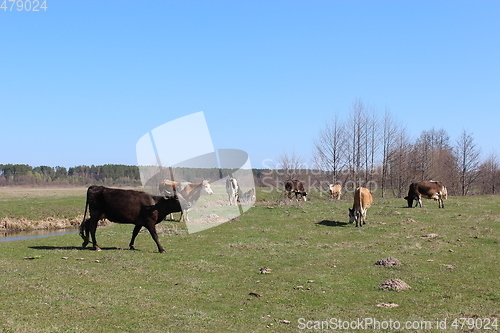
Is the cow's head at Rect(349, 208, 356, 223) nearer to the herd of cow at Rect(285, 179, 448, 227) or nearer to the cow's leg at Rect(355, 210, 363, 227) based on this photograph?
the herd of cow at Rect(285, 179, 448, 227)

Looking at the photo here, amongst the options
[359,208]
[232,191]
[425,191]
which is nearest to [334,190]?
[425,191]

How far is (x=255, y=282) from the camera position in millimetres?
10828

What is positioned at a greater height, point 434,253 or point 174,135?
point 174,135

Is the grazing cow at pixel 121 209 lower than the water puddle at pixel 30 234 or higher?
higher

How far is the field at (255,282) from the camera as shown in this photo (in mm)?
7625

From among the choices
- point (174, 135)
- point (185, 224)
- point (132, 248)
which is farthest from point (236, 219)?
point (132, 248)

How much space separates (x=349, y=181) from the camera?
161 ft

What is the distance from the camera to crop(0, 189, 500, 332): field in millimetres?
7625

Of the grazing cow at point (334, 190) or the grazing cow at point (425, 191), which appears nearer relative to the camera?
the grazing cow at point (425, 191)

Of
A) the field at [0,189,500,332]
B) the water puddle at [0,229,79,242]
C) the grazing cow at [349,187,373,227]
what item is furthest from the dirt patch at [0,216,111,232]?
the grazing cow at [349,187,373,227]

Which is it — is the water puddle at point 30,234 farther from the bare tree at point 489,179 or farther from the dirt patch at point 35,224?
the bare tree at point 489,179

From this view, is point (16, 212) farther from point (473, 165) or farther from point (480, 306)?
point (473, 165)

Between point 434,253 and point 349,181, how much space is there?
35.0 m

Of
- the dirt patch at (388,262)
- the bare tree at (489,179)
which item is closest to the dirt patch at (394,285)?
the dirt patch at (388,262)
